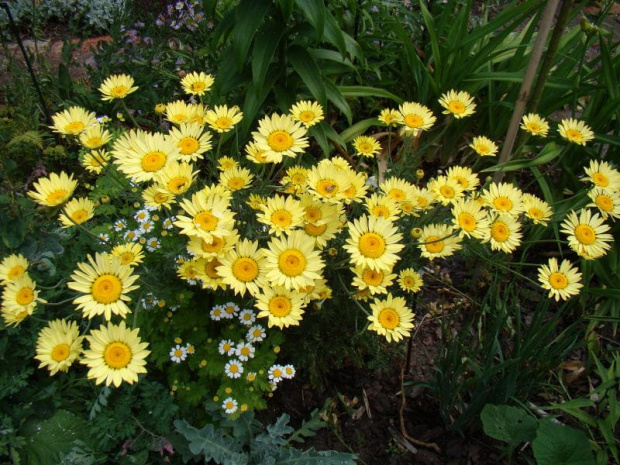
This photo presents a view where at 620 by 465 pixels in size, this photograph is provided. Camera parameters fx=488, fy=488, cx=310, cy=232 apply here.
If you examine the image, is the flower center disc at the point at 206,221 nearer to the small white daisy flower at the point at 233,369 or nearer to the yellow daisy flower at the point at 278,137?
the yellow daisy flower at the point at 278,137

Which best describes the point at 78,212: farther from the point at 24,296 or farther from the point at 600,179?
the point at 600,179

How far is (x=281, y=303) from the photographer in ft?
5.16

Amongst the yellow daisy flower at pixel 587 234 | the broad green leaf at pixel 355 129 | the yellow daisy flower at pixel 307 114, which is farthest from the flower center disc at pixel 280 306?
the broad green leaf at pixel 355 129

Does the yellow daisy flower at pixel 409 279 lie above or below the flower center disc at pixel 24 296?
above

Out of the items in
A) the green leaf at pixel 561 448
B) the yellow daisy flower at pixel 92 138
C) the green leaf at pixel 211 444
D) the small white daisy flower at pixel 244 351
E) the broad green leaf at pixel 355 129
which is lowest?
the green leaf at pixel 211 444

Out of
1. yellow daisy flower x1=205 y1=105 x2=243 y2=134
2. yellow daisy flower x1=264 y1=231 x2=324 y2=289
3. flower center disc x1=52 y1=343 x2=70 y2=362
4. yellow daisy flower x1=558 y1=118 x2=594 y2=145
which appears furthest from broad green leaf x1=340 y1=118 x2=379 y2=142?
flower center disc x1=52 y1=343 x2=70 y2=362

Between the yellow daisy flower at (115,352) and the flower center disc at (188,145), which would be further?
the flower center disc at (188,145)

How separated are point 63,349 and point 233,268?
0.55m

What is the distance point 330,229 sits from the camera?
1.63m

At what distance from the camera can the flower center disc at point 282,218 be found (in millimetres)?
1563

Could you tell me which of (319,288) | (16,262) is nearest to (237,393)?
(319,288)

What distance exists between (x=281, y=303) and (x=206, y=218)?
36cm

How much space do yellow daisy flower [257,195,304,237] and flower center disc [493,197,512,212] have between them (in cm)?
78

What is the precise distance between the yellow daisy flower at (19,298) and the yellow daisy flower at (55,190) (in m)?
0.31
